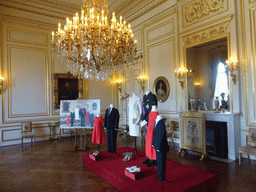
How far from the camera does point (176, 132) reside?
6121 millimetres

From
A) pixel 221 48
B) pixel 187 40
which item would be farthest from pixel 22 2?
pixel 221 48

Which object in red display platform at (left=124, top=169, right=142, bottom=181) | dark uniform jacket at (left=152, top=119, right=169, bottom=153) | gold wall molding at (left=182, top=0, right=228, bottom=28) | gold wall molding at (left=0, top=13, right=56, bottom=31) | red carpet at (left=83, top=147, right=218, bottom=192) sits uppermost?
gold wall molding at (left=0, top=13, right=56, bottom=31)

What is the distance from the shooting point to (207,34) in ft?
16.7

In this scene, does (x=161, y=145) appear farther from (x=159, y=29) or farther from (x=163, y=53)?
(x=159, y=29)

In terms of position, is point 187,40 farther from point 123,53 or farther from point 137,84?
point 137,84

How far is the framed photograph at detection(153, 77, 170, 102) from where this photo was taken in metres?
6.37

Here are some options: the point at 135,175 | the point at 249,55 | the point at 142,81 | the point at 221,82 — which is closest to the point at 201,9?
the point at 249,55

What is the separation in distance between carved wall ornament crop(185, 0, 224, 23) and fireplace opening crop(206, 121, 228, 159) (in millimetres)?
2961

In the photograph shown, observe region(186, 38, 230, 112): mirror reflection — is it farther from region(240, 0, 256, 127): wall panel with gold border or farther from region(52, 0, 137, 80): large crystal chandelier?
region(52, 0, 137, 80): large crystal chandelier

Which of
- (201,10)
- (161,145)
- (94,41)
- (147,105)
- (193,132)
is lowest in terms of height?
(193,132)

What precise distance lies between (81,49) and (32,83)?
4.06 metres

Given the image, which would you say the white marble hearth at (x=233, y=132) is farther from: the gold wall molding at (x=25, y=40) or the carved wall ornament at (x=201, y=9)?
the gold wall molding at (x=25, y=40)

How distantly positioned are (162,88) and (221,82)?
208cm

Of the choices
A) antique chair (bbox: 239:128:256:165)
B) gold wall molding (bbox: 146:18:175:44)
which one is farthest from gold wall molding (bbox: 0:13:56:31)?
antique chair (bbox: 239:128:256:165)
